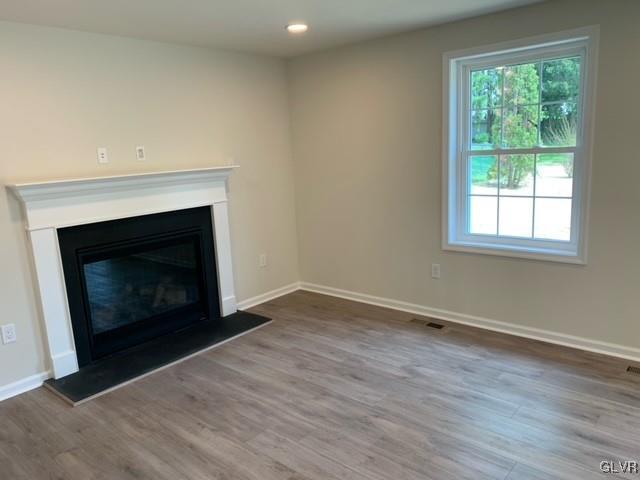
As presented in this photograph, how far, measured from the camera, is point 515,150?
335cm

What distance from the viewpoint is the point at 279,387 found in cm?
290

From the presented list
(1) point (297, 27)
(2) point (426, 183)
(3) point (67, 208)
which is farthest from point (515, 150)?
(3) point (67, 208)

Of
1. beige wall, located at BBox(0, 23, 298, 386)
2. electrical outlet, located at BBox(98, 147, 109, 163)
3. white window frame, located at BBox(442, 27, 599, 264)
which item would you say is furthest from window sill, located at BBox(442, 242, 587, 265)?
electrical outlet, located at BBox(98, 147, 109, 163)

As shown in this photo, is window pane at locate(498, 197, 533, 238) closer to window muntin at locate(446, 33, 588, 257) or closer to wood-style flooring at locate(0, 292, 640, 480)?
window muntin at locate(446, 33, 588, 257)

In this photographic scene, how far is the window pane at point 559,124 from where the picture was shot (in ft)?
10.2

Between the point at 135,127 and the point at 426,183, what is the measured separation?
2.26m

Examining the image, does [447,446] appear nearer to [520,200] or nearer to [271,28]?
[520,200]

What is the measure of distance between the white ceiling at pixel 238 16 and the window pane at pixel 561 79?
0.46 meters

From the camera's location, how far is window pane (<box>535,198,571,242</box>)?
3.23m

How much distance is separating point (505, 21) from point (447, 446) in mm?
2702

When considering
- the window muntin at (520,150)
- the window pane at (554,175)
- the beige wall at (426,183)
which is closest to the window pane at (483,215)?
the window muntin at (520,150)

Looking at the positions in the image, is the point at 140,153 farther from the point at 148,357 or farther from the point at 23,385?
the point at 23,385

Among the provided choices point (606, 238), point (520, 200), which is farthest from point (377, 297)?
point (606, 238)

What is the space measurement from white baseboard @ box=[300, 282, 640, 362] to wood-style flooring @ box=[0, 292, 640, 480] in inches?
3.4
